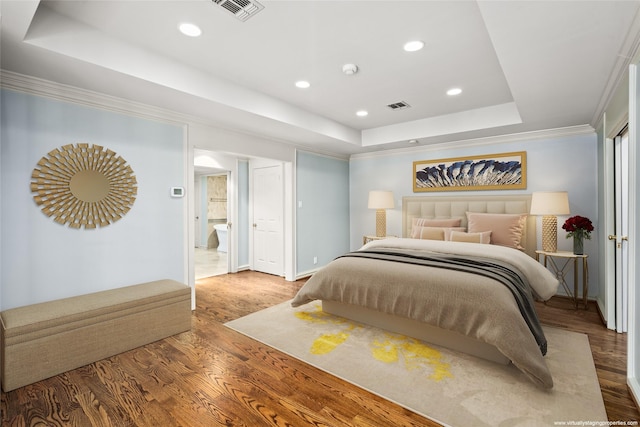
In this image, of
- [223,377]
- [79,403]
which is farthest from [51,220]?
[223,377]

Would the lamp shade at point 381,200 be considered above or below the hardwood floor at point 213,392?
above

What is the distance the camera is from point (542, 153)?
4293 millimetres

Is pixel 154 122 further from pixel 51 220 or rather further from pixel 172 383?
pixel 172 383

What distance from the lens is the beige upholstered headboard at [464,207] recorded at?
434 centimetres

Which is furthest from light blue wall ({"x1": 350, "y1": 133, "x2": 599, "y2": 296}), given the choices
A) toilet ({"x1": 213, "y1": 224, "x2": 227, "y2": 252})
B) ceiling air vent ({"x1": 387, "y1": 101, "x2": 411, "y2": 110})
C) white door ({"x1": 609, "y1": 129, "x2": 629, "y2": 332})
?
toilet ({"x1": 213, "y1": 224, "x2": 227, "y2": 252})

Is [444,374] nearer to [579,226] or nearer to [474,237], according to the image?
[474,237]

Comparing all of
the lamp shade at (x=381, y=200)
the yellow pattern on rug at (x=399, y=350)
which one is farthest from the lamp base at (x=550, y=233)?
the yellow pattern on rug at (x=399, y=350)

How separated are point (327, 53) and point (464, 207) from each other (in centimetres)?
331

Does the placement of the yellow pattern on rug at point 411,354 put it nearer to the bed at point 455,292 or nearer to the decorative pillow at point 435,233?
the bed at point 455,292

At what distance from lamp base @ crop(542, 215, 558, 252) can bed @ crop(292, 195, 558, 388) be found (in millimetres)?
290

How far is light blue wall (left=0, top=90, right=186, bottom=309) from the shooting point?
2.51 m

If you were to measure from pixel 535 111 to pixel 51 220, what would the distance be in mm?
4916

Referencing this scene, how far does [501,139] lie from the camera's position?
4578mm

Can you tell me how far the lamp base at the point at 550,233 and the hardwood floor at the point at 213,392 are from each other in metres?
1.25
